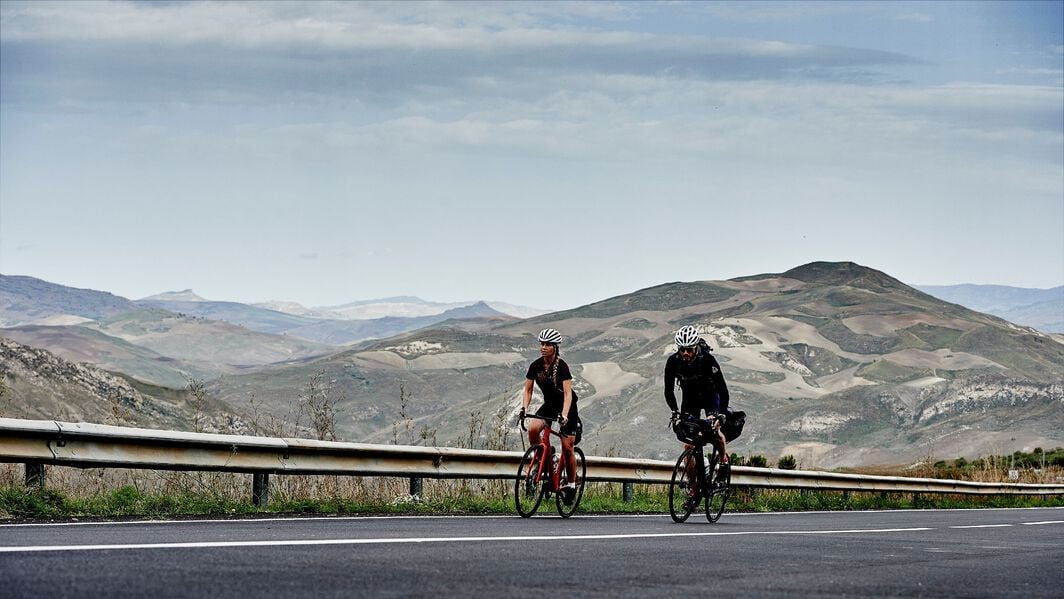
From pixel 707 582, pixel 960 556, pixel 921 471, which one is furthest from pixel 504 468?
pixel 921 471

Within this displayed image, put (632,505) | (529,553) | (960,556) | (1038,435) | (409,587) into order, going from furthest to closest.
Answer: (1038,435) < (632,505) < (960,556) < (529,553) < (409,587)

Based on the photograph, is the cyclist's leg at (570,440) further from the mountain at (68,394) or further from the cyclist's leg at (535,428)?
the mountain at (68,394)

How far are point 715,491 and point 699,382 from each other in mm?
1355

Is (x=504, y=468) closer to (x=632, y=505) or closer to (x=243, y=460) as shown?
(x=632, y=505)

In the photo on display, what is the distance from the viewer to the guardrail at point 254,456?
41.4 ft

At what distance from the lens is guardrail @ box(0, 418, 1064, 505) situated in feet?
41.4

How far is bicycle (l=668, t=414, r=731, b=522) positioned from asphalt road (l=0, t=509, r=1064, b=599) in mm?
901

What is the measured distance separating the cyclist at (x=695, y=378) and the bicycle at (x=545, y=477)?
1289mm

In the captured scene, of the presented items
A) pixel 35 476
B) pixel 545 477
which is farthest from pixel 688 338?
pixel 35 476

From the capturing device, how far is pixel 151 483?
16.8 meters

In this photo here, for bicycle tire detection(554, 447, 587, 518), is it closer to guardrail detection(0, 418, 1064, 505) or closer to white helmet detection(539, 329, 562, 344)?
white helmet detection(539, 329, 562, 344)

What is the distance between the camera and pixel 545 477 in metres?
15.3

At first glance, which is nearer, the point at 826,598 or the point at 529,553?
the point at 826,598

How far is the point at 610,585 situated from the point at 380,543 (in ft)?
8.44
